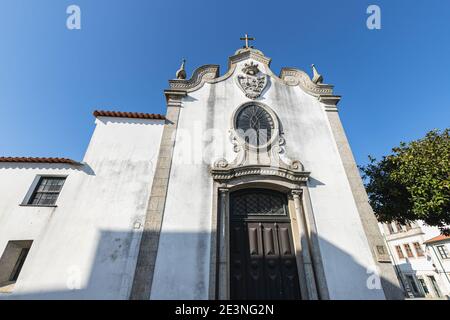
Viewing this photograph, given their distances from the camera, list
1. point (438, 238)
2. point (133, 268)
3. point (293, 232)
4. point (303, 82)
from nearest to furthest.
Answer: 1. point (133, 268)
2. point (293, 232)
3. point (303, 82)
4. point (438, 238)

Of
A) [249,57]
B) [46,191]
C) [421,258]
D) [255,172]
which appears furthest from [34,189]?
[421,258]

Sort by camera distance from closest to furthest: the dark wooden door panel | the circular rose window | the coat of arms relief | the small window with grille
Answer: the dark wooden door panel → the small window with grille → the circular rose window → the coat of arms relief

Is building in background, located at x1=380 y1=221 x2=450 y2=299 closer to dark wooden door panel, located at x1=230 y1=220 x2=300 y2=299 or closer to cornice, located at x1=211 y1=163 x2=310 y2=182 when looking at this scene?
cornice, located at x1=211 y1=163 x2=310 y2=182

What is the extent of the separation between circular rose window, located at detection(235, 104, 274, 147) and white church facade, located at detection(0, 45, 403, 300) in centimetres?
5

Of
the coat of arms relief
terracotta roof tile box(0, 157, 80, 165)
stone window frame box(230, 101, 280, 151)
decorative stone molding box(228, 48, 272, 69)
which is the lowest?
terracotta roof tile box(0, 157, 80, 165)

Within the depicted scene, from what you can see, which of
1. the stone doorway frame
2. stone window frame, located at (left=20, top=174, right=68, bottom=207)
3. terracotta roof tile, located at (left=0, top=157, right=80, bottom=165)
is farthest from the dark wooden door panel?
terracotta roof tile, located at (left=0, top=157, right=80, bottom=165)

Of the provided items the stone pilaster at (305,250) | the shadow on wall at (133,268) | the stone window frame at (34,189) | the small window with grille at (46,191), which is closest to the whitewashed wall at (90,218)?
the shadow on wall at (133,268)

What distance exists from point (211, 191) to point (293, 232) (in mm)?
2880

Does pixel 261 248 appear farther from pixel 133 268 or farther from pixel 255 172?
pixel 133 268

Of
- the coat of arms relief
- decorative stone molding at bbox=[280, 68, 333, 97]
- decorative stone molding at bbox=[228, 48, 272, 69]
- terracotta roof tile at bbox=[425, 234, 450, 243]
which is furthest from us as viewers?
terracotta roof tile at bbox=[425, 234, 450, 243]

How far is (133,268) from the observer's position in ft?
17.1

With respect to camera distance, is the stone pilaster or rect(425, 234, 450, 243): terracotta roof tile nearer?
the stone pilaster

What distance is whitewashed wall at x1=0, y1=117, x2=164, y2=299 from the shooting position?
5039 millimetres
